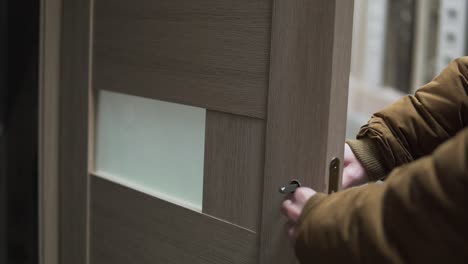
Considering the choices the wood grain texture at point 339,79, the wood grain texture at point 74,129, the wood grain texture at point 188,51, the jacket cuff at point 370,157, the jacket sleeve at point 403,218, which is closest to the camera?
the jacket sleeve at point 403,218

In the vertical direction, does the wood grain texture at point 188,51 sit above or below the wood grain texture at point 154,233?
above

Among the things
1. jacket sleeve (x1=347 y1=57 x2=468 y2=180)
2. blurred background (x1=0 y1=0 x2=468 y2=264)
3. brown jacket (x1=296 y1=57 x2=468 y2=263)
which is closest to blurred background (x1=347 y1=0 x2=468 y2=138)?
blurred background (x1=0 y1=0 x2=468 y2=264)

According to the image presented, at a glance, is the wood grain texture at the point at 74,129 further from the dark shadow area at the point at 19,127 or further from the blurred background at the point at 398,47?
the blurred background at the point at 398,47

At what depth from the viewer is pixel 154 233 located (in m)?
1.14

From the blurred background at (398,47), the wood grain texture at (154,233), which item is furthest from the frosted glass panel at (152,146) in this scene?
the blurred background at (398,47)

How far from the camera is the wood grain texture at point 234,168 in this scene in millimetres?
929

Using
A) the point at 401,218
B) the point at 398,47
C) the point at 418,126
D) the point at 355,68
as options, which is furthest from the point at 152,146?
the point at 355,68

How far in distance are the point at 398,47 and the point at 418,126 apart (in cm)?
264

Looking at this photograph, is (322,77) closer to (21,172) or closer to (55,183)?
(55,183)

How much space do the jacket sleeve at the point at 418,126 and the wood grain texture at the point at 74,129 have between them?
607 millimetres

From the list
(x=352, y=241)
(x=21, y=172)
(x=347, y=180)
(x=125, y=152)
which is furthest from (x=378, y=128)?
(x=21, y=172)

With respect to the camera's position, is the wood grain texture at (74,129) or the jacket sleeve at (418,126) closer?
the jacket sleeve at (418,126)

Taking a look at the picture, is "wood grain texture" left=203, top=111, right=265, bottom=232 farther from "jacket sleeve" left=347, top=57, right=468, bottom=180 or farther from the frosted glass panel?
"jacket sleeve" left=347, top=57, right=468, bottom=180

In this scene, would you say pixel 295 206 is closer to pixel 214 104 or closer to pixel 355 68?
pixel 214 104
